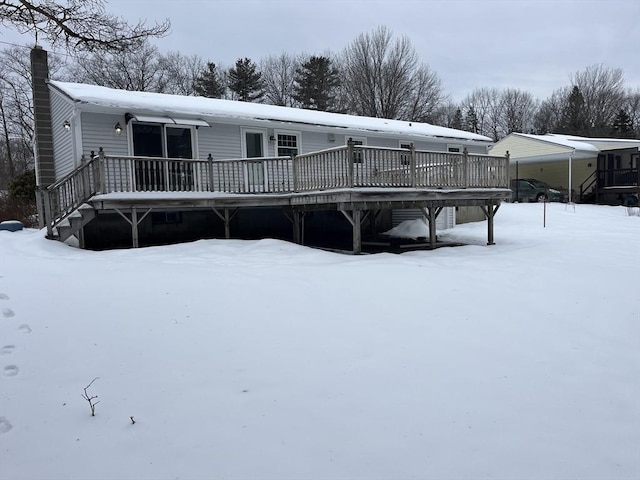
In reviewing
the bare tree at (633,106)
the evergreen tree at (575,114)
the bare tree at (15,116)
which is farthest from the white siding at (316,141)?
the bare tree at (633,106)

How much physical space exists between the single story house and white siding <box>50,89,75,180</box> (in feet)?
0.10

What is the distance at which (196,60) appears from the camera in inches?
1638

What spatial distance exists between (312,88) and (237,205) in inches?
1174

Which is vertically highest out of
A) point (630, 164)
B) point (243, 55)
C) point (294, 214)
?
point (243, 55)

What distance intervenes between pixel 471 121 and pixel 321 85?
24770mm

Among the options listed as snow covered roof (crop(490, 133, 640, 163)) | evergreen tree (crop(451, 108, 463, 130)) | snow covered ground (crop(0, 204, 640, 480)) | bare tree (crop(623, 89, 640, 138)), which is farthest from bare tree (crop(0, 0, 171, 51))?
bare tree (crop(623, 89, 640, 138))

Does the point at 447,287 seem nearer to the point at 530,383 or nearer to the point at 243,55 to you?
the point at 530,383

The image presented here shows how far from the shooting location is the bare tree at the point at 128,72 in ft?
106

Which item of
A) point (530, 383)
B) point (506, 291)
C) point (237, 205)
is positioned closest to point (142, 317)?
point (530, 383)

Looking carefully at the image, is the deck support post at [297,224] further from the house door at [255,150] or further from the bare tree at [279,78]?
the bare tree at [279,78]

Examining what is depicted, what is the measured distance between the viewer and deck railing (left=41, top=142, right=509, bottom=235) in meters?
10.2

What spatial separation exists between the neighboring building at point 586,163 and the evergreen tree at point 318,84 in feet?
50.1

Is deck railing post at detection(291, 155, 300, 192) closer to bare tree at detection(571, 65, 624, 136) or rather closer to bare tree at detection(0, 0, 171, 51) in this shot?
bare tree at detection(0, 0, 171, 51)

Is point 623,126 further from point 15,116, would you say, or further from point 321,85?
point 15,116
